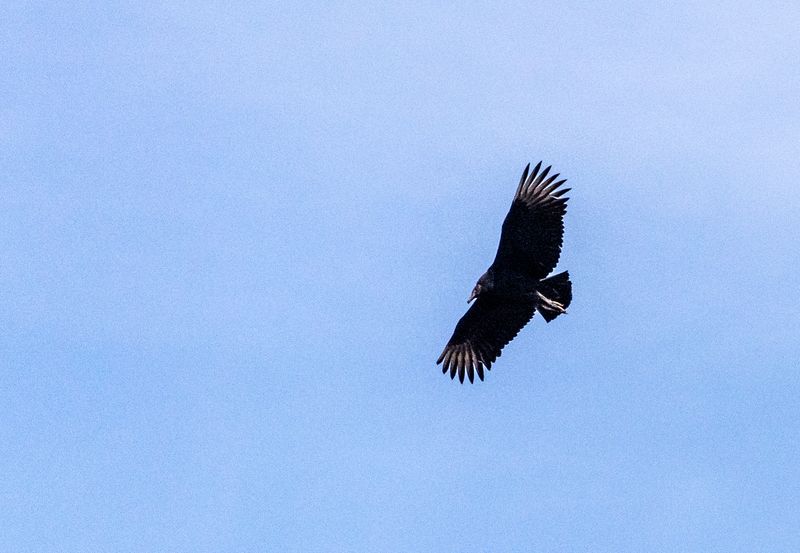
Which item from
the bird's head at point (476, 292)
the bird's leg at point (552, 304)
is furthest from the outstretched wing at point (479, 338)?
the bird's leg at point (552, 304)

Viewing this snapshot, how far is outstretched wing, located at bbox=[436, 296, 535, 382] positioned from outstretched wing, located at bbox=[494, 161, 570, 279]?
4.45ft

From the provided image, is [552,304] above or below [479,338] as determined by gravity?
below

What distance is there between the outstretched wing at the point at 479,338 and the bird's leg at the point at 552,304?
1.02 metres

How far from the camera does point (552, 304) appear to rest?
2573 cm

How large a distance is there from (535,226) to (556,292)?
1133 millimetres

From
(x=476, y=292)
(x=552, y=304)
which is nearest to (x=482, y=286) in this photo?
(x=476, y=292)

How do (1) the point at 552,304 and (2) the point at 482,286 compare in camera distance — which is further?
(2) the point at 482,286

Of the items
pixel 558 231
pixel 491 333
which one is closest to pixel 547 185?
pixel 558 231

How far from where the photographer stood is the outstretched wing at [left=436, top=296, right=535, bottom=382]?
26859mm

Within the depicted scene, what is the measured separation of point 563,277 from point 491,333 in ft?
6.85

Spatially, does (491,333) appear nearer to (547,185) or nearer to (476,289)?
(476,289)

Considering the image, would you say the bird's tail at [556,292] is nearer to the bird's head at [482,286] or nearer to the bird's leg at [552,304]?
the bird's leg at [552,304]

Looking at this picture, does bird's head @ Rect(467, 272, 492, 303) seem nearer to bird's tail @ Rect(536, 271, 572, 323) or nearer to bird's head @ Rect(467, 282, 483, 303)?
bird's head @ Rect(467, 282, 483, 303)

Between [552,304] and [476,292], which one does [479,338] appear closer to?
[476,292]
